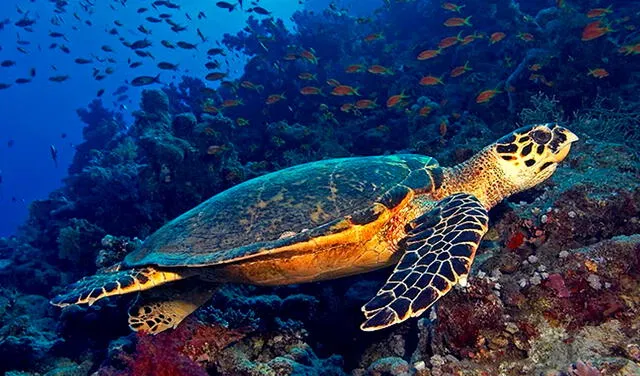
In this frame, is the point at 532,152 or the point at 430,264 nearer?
the point at 430,264

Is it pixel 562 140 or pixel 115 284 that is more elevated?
pixel 115 284

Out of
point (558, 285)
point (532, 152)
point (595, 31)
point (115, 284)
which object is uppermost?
point (115, 284)

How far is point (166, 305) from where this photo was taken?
169 inches

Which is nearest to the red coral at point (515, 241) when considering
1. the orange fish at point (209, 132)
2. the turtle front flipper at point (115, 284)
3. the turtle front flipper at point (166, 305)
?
the turtle front flipper at point (115, 284)

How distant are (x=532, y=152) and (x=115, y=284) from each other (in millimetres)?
4147

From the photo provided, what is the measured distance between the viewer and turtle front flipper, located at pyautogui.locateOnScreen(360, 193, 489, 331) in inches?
90.5

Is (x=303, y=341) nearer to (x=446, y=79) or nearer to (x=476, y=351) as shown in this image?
(x=476, y=351)

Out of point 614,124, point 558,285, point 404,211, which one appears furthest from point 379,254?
point 614,124

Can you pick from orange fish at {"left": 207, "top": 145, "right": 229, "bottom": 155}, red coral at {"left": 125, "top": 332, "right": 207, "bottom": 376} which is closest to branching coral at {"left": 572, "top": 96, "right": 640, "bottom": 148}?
red coral at {"left": 125, "top": 332, "right": 207, "bottom": 376}

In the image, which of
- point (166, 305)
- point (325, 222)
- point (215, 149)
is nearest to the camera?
Result: point (325, 222)

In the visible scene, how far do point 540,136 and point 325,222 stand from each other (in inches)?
87.5

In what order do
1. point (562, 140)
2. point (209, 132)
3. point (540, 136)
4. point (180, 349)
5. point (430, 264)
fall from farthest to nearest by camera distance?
point (209, 132) < point (180, 349) < point (540, 136) < point (562, 140) < point (430, 264)

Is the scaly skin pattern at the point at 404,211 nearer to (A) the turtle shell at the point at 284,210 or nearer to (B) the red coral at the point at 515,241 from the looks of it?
(A) the turtle shell at the point at 284,210

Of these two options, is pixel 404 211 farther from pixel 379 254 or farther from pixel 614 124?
pixel 614 124
